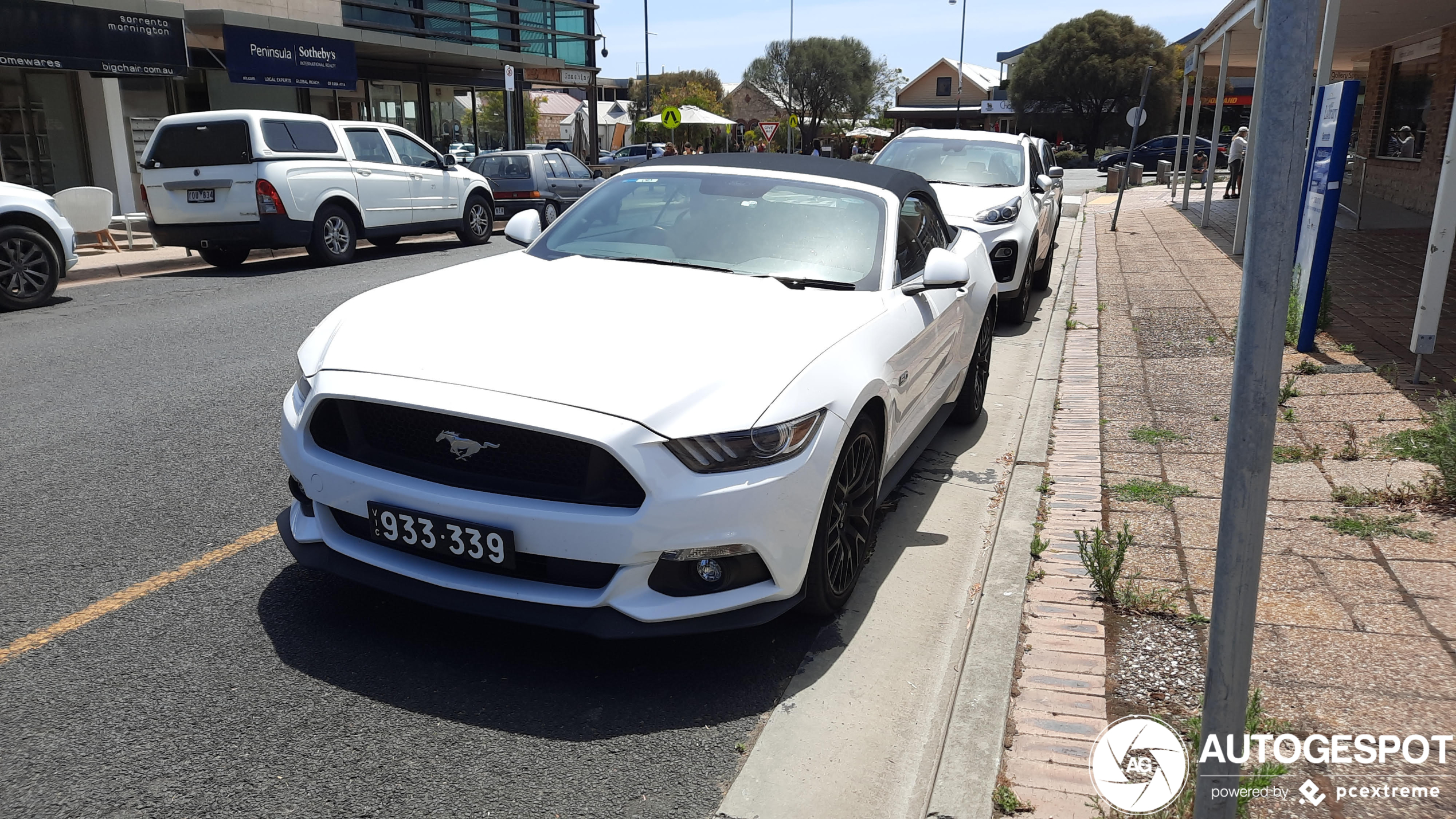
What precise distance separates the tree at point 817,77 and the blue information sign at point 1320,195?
74.3 m

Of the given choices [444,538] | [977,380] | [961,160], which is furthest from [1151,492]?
[961,160]

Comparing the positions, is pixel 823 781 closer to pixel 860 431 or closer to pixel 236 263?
pixel 860 431

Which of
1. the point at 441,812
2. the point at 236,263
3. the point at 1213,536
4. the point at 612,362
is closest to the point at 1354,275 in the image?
the point at 1213,536

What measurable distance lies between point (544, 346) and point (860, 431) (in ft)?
3.75

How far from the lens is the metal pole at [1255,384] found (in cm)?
192

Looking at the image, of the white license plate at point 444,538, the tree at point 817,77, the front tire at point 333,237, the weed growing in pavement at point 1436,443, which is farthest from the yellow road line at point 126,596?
the tree at point 817,77

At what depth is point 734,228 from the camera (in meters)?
4.64

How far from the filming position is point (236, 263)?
13.7m

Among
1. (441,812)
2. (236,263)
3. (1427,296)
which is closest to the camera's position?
(441,812)

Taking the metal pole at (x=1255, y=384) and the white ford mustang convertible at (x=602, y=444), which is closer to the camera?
the metal pole at (x=1255, y=384)

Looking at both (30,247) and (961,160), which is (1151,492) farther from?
(30,247)

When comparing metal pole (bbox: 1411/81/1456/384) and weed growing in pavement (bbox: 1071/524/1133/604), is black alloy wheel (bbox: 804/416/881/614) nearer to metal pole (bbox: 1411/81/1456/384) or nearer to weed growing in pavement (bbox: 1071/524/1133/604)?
weed growing in pavement (bbox: 1071/524/1133/604)

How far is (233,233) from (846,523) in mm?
11196

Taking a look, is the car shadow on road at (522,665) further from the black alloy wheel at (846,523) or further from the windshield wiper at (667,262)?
the windshield wiper at (667,262)
